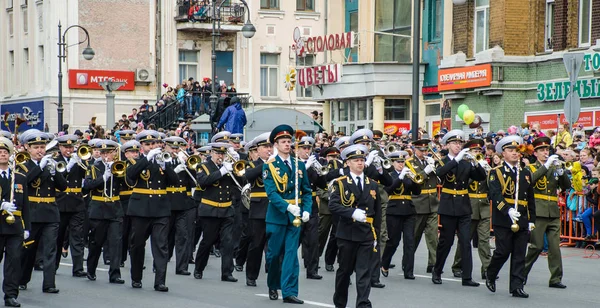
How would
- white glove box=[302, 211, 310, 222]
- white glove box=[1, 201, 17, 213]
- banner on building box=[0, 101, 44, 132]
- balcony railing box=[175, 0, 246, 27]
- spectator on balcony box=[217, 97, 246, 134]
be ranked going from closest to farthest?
white glove box=[1, 201, 17, 213]
white glove box=[302, 211, 310, 222]
spectator on balcony box=[217, 97, 246, 134]
balcony railing box=[175, 0, 246, 27]
banner on building box=[0, 101, 44, 132]

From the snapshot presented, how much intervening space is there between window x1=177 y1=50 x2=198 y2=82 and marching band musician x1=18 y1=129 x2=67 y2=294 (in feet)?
118

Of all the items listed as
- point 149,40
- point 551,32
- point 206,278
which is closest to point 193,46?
point 149,40

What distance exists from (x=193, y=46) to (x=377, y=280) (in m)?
36.5

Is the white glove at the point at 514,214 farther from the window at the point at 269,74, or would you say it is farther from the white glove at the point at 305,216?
the window at the point at 269,74

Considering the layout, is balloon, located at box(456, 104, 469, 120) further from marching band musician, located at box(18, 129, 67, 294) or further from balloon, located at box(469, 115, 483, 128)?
marching band musician, located at box(18, 129, 67, 294)

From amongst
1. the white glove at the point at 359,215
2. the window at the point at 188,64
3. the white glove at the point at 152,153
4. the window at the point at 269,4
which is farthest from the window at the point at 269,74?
the white glove at the point at 359,215

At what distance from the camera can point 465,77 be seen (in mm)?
30531

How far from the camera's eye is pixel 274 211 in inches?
535

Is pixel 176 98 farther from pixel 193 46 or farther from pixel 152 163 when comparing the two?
pixel 152 163

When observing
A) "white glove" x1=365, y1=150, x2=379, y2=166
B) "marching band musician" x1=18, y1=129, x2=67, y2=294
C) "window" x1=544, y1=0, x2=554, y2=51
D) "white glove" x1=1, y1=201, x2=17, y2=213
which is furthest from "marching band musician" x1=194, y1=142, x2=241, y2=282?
"window" x1=544, y1=0, x2=554, y2=51

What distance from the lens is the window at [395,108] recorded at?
3622cm

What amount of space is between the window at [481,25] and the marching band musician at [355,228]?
1833 cm

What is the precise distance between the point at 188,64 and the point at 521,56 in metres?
23.8

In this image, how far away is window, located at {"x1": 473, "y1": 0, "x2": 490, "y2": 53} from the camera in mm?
30031
